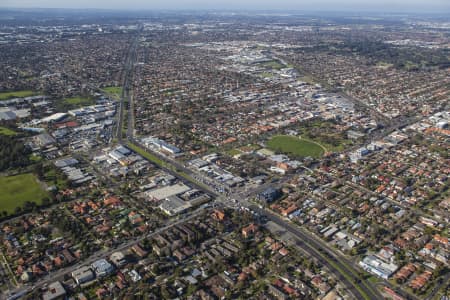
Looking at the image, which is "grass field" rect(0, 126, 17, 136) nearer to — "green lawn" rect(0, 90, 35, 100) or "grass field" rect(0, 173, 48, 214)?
"grass field" rect(0, 173, 48, 214)

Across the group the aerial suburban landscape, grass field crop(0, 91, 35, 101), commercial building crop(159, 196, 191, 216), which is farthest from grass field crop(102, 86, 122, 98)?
commercial building crop(159, 196, 191, 216)

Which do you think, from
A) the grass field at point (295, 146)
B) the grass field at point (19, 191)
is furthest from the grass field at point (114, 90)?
the grass field at point (295, 146)

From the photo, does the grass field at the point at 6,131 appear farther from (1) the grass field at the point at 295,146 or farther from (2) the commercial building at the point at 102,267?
(1) the grass field at the point at 295,146

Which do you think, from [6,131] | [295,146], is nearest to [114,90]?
[6,131]

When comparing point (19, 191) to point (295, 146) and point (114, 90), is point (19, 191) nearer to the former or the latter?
point (295, 146)

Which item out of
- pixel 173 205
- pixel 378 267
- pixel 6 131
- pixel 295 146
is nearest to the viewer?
pixel 378 267

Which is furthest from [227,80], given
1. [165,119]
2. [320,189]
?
[320,189]
